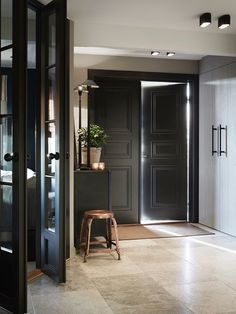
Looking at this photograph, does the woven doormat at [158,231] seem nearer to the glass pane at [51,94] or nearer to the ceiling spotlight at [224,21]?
the glass pane at [51,94]

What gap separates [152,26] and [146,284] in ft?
9.03

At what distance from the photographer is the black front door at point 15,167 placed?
264 cm

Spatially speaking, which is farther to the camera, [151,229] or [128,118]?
[128,118]

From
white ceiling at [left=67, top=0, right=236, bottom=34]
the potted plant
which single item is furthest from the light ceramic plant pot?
white ceiling at [left=67, top=0, right=236, bottom=34]

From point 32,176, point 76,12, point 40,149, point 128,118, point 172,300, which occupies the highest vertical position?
point 76,12

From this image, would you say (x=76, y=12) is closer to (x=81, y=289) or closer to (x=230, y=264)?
(x=81, y=289)

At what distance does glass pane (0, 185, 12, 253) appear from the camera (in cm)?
274

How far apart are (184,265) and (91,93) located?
2915mm

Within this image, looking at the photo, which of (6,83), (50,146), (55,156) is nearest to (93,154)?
(50,146)

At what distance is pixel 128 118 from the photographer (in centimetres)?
600

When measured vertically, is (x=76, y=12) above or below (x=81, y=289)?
above

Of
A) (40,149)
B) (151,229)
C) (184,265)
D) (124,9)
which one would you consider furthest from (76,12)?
(151,229)

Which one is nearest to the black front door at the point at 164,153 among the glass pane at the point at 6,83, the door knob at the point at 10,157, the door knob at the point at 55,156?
the door knob at the point at 55,156

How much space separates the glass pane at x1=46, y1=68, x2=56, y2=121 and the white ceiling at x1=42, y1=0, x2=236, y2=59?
2.42 feet
